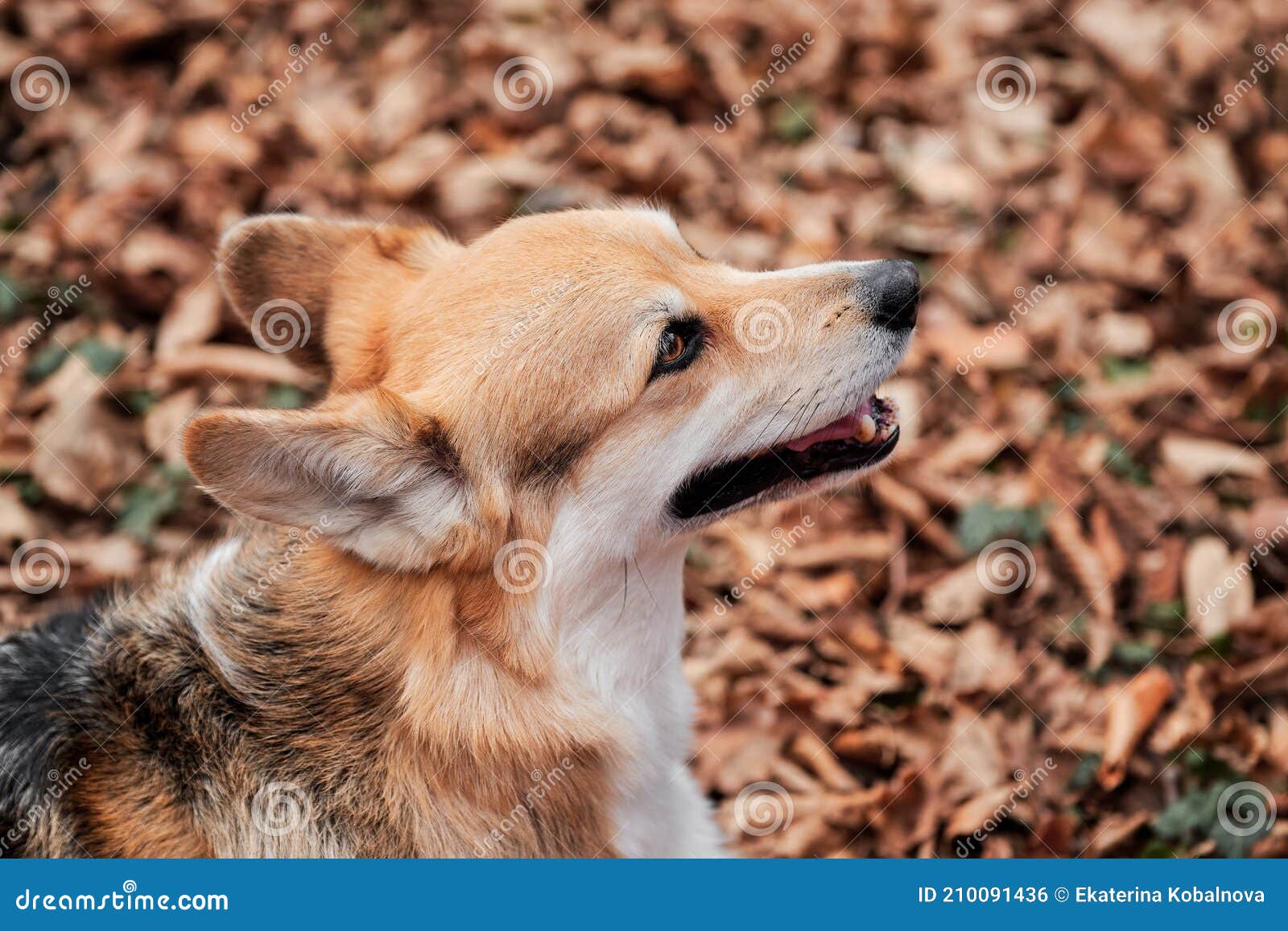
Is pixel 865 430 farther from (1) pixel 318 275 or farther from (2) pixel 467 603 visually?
(1) pixel 318 275

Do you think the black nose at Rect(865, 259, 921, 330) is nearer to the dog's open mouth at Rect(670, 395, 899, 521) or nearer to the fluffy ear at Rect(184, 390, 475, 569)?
the dog's open mouth at Rect(670, 395, 899, 521)

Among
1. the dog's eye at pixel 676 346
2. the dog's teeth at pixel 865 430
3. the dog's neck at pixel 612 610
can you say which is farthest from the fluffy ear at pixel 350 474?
the dog's teeth at pixel 865 430

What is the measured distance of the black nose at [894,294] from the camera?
3510 millimetres

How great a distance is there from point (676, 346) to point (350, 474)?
40.3 inches

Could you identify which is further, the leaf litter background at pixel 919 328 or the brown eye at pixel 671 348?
the leaf litter background at pixel 919 328

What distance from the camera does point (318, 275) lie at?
387 centimetres

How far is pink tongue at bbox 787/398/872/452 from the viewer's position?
3.52m

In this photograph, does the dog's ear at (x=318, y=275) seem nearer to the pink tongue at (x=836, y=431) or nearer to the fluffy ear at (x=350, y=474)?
the fluffy ear at (x=350, y=474)

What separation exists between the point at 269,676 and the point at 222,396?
269cm

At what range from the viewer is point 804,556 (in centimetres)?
511

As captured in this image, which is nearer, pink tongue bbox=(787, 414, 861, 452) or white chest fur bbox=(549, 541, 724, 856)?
white chest fur bbox=(549, 541, 724, 856)

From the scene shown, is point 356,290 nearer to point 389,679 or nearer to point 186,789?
point 389,679

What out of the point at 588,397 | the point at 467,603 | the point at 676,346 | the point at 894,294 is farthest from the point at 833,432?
the point at 467,603

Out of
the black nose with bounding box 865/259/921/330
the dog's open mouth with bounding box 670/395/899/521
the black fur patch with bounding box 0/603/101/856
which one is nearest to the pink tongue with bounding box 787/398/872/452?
the dog's open mouth with bounding box 670/395/899/521
